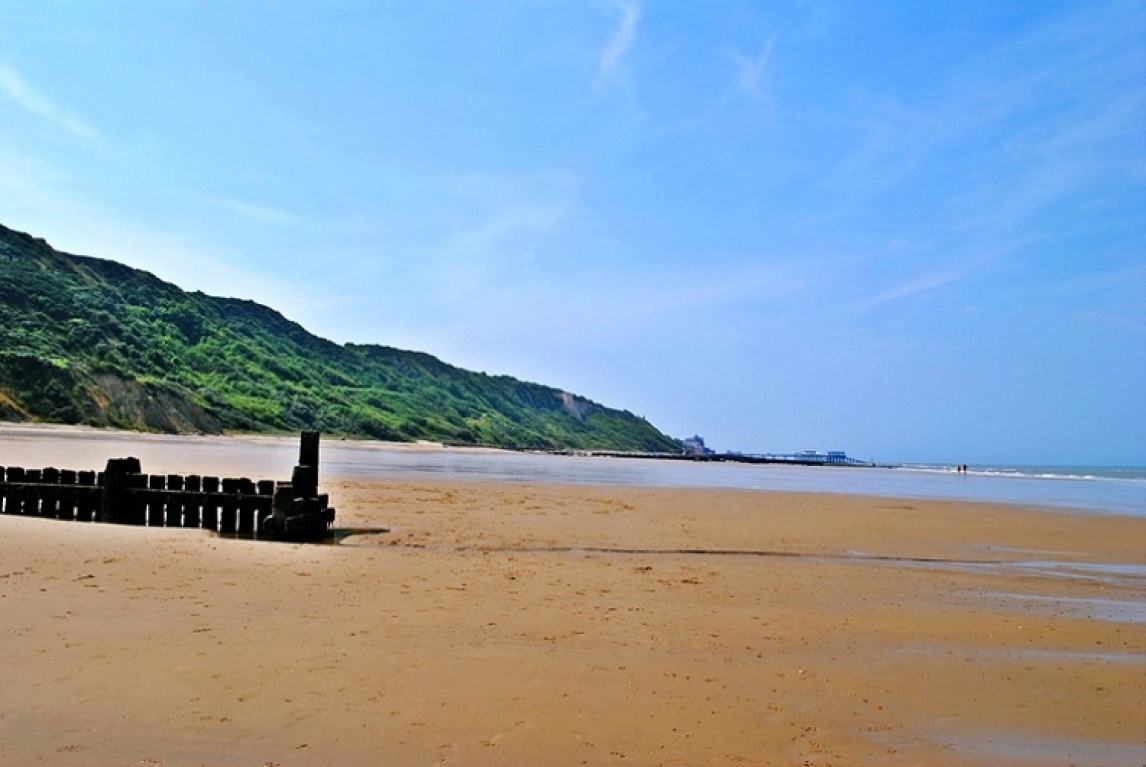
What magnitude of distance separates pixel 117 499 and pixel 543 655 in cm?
1098

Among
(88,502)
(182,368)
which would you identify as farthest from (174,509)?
(182,368)

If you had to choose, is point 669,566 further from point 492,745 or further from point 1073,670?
point 492,745

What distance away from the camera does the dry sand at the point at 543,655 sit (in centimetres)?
511

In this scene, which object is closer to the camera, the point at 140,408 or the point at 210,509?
the point at 210,509

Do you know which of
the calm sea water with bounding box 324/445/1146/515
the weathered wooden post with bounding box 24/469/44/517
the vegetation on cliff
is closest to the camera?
the weathered wooden post with bounding box 24/469/44/517

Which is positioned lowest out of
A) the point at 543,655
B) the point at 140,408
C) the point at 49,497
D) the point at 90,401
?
the point at 543,655

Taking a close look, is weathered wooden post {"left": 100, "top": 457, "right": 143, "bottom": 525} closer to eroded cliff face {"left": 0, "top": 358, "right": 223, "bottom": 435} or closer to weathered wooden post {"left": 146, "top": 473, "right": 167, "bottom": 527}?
weathered wooden post {"left": 146, "top": 473, "right": 167, "bottom": 527}

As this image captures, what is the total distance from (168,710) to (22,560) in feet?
20.7

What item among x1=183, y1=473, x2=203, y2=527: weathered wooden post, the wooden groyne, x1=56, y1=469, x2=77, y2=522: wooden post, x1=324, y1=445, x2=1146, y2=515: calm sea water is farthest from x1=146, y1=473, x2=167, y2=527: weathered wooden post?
x1=324, y1=445, x2=1146, y2=515: calm sea water

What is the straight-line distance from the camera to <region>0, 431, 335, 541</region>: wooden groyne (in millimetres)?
13883

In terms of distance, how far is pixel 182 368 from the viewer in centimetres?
8719

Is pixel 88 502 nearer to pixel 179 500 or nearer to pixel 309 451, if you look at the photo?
pixel 179 500

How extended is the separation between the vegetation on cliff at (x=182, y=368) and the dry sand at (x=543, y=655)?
5123 cm

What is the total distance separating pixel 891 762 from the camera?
4.98m
